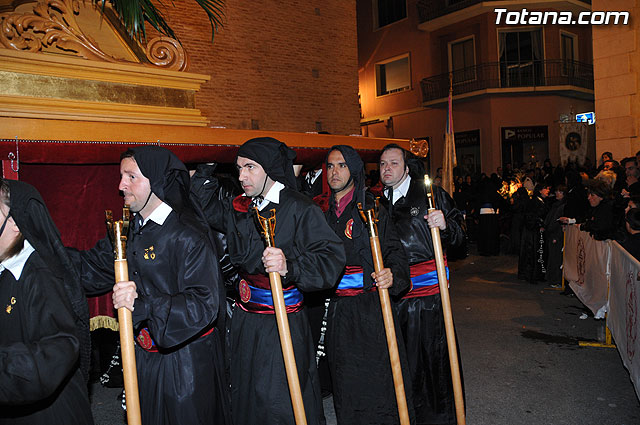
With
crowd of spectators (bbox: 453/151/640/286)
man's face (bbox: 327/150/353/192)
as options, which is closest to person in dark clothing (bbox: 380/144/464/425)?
man's face (bbox: 327/150/353/192)

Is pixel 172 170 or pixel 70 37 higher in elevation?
pixel 70 37

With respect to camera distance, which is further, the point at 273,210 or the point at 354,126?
the point at 354,126

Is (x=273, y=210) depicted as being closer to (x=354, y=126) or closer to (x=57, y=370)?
(x=57, y=370)

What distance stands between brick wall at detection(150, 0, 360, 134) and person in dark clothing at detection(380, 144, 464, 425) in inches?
310

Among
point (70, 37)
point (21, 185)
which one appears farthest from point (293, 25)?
point (21, 185)

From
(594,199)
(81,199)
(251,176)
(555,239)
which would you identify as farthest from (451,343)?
(555,239)

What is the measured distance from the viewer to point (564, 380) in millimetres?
5359

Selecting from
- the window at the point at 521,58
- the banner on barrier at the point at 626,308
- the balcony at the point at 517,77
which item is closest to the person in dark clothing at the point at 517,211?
the banner on barrier at the point at 626,308

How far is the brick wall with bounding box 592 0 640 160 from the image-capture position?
11.5 m

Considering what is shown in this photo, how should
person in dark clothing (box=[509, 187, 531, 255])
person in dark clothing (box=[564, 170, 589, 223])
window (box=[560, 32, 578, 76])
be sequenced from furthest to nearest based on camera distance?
window (box=[560, 32, 578, 76]) → person in dark clothing (box=[509, 187, 531, 255]) → person in dark clothing (box=[564, 170, 589, 223])

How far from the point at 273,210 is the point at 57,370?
1508 millimetres

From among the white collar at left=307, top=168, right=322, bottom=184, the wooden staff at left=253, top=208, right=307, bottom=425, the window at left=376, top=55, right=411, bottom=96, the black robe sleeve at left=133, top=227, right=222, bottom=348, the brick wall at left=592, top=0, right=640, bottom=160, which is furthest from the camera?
the window at left=376, top=55, right=411, bottom=96

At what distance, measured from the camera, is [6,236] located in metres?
2.19

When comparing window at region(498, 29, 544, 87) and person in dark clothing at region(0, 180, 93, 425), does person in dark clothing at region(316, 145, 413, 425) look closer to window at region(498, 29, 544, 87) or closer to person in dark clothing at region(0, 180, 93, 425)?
person in dark clothing at region(0, 180, 93, 425)
